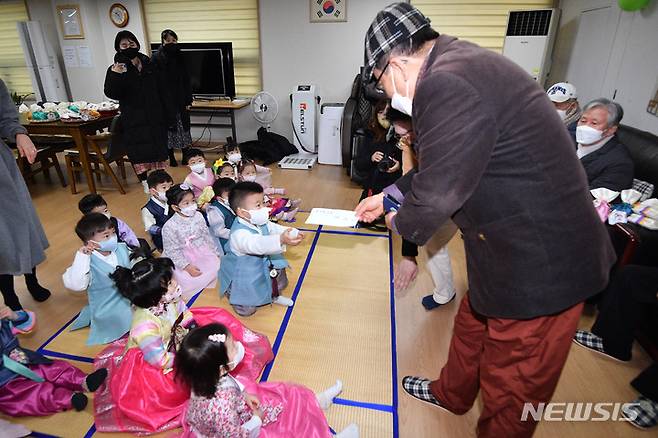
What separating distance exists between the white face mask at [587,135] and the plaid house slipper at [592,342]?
120 centimetres

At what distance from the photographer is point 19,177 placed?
209cm

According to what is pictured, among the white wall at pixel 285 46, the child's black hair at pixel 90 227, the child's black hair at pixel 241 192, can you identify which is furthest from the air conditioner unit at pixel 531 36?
the child's black hair at pixel 90 227

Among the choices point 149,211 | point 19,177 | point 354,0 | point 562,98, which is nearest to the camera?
point 19,177

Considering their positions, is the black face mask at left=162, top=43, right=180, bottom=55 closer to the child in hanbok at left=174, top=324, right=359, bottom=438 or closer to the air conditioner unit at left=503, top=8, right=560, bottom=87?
the air conditioner unit at left=503, top=8, right=560, bottom=87

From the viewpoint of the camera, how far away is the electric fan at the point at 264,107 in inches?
206

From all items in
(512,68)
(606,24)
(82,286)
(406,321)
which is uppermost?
(606,24)

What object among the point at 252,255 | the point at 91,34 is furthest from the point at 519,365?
the point at 91,34

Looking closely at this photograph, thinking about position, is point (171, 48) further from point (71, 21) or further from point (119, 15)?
point (71, 21)

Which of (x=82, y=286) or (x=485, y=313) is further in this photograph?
(x=82, y=286)

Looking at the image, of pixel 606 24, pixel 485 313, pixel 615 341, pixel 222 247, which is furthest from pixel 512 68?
pixel 606 24

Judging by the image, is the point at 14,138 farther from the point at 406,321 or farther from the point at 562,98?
the point at 562,98

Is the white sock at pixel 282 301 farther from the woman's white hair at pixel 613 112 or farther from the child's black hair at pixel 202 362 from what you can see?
the woman's white hair at pixel 613 112

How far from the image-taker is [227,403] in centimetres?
122

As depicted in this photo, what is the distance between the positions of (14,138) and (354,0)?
4.27 m
